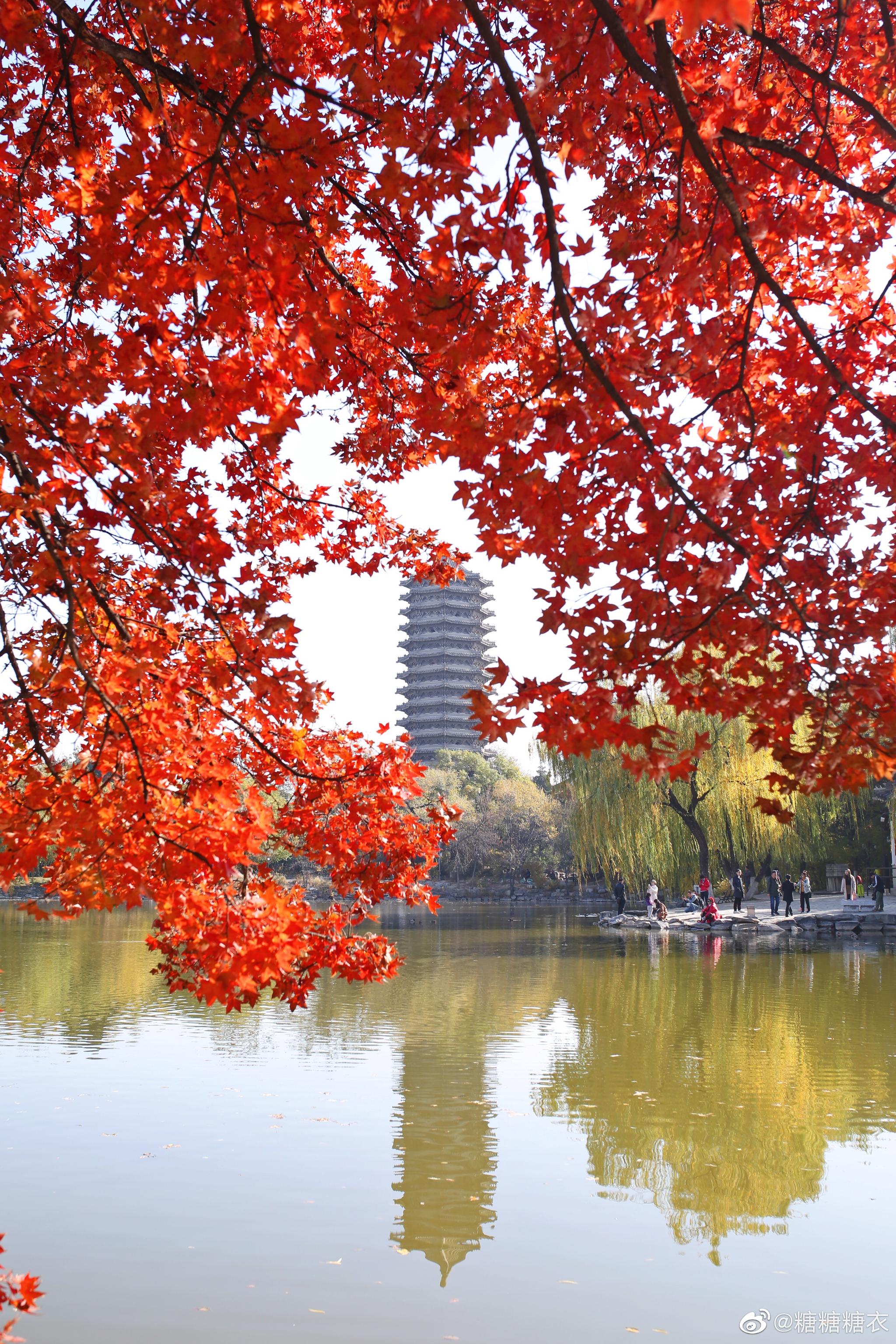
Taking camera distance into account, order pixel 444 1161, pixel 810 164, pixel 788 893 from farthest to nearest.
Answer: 1. pixel 788 893
2. pixel 444 1161
3. pixel 810 164

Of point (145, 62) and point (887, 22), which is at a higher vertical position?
point (887, 22)

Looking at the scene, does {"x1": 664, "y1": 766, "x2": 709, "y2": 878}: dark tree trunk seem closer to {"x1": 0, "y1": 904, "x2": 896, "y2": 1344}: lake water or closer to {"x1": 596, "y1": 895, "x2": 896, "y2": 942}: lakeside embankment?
{"x1": 596, "y1": 895, "x2": 896, "y2": 942}: lakeside embankment

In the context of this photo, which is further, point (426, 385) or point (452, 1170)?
point (452, 1170)

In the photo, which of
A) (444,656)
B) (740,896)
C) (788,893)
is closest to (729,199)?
(788,893)

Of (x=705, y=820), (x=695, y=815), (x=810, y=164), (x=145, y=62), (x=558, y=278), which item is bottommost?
(x=705, y=820)

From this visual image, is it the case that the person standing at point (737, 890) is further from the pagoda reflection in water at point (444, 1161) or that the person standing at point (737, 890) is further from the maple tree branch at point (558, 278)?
the maple tree branch at point (558, 278)


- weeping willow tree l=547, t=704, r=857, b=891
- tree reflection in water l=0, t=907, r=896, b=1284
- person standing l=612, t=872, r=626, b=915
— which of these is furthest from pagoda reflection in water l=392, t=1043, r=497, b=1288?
person standing l=612, t=872, r=626, b=915

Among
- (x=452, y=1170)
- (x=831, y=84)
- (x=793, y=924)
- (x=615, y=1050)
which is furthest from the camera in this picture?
(x=793, y=924)

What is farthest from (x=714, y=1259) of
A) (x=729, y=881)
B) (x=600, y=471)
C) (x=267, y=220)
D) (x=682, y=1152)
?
(x=729, y=881)

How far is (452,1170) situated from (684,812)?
53.3 feet

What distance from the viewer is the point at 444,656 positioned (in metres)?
61.6

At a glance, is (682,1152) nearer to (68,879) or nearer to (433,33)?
(68,879)

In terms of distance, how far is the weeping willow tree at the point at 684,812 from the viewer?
20750 mm

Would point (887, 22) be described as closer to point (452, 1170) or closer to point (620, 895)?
point (452, 1170)
